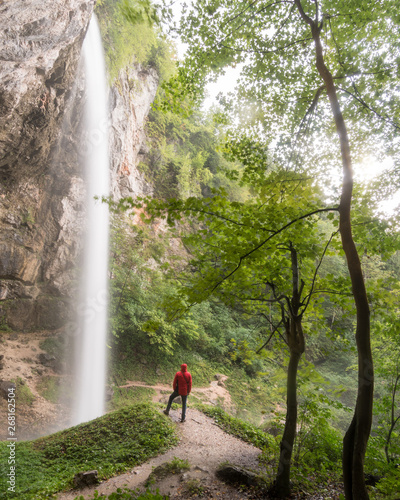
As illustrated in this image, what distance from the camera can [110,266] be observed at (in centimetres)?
1156

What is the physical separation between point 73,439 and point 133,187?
13583mm

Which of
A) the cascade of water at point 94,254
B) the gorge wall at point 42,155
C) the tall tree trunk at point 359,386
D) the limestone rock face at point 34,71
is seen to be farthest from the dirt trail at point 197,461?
the limestone rock face at point 34,71

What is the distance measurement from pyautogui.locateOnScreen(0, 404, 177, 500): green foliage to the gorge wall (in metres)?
6.48

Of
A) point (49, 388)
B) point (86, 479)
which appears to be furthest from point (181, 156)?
point (86, 479)

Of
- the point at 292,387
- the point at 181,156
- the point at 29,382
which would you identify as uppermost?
the point at 181,156

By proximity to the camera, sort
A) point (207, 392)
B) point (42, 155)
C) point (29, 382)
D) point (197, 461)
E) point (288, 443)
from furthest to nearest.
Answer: point (42, 155), point (207, 392), point (29, 382), point (197, 461), point (288, 443)

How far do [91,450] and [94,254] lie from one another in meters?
8.85

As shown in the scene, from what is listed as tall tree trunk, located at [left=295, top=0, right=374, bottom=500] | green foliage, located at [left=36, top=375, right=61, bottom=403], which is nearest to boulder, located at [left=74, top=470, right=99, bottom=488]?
tall tree trunk, located at [left=295, top=0, right=374, bottom=500]

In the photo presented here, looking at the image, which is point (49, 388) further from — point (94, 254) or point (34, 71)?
point (34, 71)

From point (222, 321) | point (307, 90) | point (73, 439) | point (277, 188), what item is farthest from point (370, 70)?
point (222, 321)

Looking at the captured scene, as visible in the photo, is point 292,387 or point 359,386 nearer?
point 359,386

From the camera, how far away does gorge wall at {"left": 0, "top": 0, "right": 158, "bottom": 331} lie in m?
9.00

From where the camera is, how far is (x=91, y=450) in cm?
537

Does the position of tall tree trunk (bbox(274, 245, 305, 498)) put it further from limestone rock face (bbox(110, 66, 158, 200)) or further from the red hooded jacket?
limestone rock face (bbox(110, 66, 158, 200))
